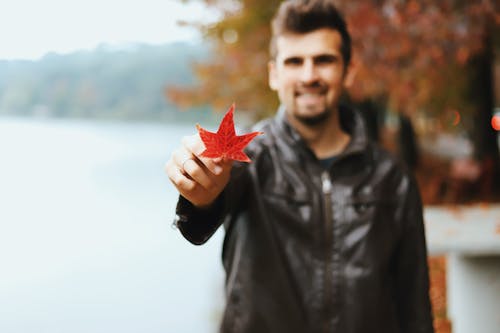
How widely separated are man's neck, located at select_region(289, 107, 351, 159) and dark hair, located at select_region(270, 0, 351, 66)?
29 cm

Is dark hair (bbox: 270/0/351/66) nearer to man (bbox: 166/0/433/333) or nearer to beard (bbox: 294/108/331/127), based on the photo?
man (bbox: 166/0/433/333)

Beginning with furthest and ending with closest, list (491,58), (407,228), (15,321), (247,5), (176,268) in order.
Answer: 1. (491,58)
2. (176,268)
3. (247,5)
4. (15,321)
5. (407,228)

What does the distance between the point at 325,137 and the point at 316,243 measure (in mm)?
489

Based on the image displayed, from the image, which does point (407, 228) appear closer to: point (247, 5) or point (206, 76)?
point (247, 5)

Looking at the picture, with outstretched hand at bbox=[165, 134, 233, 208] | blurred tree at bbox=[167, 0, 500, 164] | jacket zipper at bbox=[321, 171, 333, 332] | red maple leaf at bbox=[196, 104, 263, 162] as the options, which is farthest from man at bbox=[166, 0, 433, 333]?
blurred tree at bbox=[167, 0, 500, 164]

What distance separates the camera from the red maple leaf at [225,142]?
1279 millimetres

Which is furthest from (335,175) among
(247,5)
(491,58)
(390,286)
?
(491,58)

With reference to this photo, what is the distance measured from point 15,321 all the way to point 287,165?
4.75 m

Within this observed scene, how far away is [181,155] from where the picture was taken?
141 cm

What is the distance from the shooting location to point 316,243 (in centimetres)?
203

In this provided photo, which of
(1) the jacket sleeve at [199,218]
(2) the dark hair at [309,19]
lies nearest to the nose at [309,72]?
(2) the dark hair at [309,19]

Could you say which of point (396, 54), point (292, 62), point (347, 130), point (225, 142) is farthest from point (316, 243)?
point (396, 54)

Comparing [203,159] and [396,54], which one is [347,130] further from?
[396,54]

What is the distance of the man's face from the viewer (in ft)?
6.74
